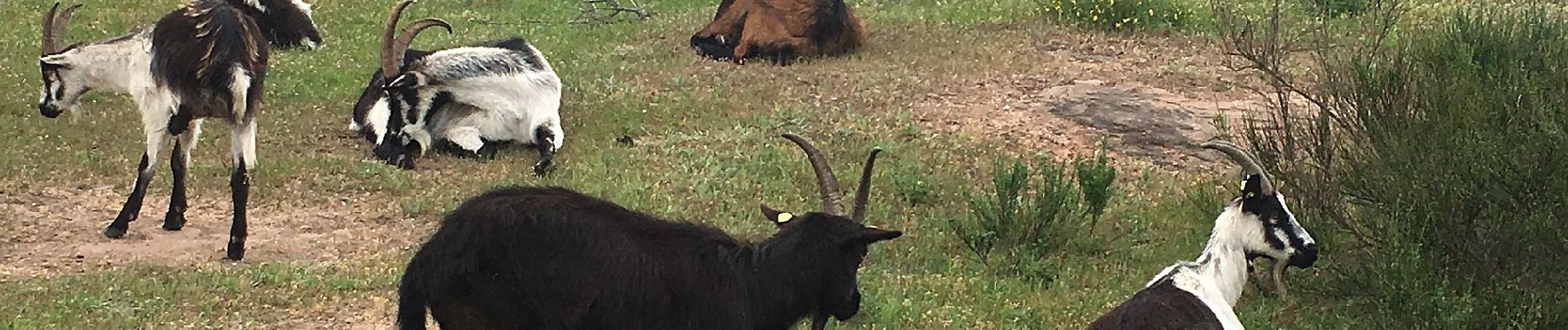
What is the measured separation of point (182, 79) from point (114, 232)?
1.16m

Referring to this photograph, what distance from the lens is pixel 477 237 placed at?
17.7ft

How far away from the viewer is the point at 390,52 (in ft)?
36.6

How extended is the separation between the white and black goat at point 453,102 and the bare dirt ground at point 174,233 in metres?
1.20

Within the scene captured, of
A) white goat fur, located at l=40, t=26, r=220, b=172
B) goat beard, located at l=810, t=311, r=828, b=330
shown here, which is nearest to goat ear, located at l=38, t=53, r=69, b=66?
white goat fur, located at l=40, t=26, r=220, b=172

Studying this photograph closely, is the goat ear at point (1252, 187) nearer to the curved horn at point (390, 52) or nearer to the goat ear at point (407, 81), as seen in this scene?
the curved horn at point (390, 52)

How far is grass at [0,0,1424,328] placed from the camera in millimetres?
7637

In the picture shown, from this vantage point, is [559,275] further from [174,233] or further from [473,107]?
[473,107]

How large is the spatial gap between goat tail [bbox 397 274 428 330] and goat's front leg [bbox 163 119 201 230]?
3.59 metres

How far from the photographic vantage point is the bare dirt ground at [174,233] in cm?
866

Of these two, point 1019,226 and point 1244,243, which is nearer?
point 1244,243

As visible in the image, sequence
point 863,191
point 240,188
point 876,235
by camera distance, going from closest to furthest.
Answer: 1. point 876,235
2. point 863,191
3. point 240,188

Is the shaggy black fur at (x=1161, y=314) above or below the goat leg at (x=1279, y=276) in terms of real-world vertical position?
above

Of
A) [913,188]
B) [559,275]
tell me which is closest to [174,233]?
[913,188]

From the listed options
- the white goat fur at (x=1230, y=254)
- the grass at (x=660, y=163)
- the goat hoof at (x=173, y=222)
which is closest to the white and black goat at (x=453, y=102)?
the grass at (x=660, y=163)
